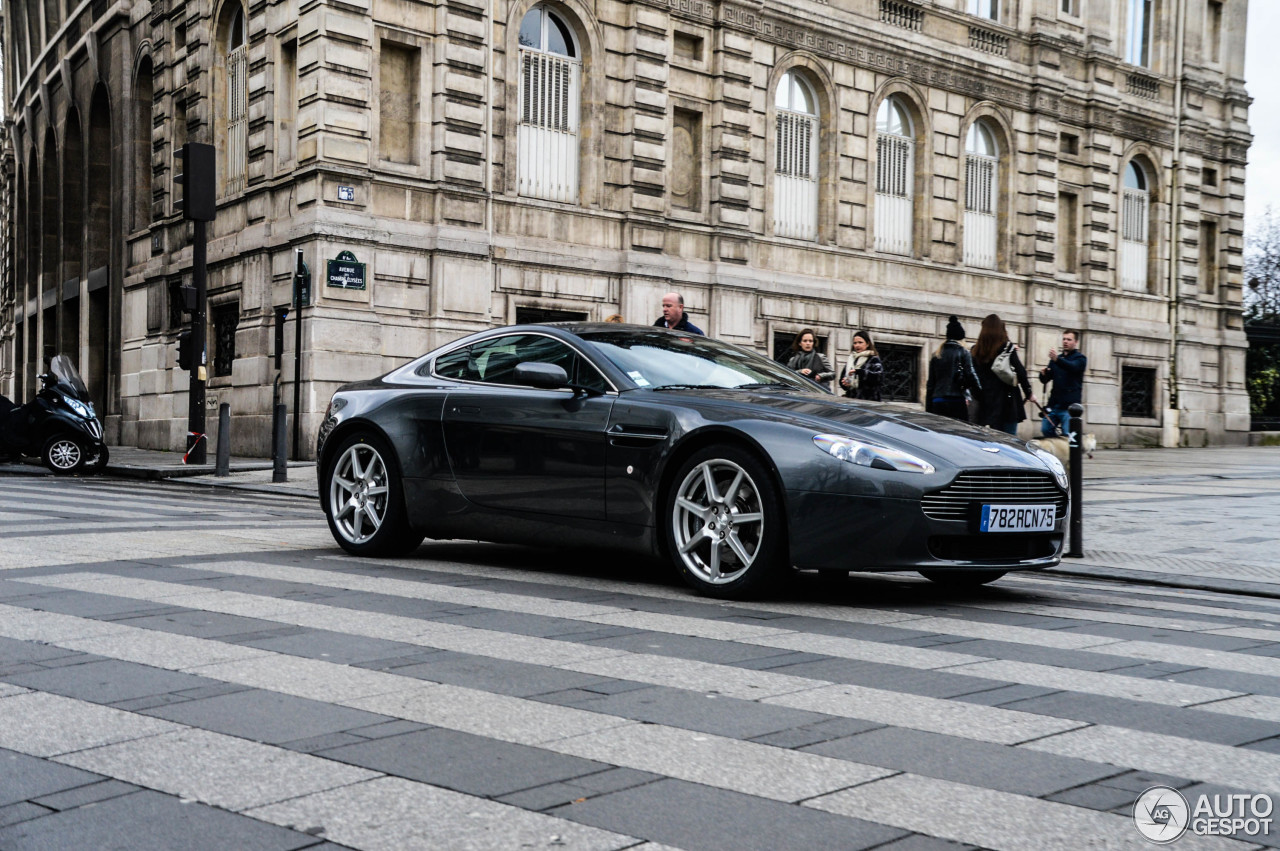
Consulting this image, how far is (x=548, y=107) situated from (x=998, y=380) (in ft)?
38.9

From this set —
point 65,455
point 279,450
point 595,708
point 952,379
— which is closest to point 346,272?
point 279,450

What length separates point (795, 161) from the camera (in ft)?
86.2

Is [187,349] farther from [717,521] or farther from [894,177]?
[894,177]

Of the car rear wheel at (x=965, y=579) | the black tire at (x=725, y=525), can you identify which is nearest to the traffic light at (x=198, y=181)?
the black tire at (x=725, y=525)

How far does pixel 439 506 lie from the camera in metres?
7.54

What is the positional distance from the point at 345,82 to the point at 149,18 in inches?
370

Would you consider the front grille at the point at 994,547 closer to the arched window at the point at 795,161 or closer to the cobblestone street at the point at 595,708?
the cobblestone street at the point at 595,708

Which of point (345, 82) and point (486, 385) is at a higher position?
point (345, 82)

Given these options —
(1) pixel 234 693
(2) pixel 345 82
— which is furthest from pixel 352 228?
(1) pixel 234 693

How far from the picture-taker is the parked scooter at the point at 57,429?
18625 millimetres

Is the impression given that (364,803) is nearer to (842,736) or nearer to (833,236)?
(842,736)

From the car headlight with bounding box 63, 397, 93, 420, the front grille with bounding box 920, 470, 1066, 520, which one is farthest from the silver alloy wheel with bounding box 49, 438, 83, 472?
the front grille with bounding box 920, 470, 1066, 520

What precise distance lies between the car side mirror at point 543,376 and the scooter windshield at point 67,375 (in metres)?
13.9

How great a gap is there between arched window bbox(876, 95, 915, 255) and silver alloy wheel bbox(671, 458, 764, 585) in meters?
22.2
